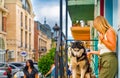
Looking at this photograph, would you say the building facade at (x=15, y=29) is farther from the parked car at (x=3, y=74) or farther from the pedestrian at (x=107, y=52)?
the pedestrian at (x=107, y=52)

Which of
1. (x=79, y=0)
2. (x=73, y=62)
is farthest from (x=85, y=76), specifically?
(x=79, y=0)

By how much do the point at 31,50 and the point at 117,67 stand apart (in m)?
91.9

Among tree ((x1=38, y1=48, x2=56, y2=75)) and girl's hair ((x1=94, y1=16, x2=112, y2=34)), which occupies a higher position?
girl's hair ((x1=94, y1=16, x2=112, y2=34))

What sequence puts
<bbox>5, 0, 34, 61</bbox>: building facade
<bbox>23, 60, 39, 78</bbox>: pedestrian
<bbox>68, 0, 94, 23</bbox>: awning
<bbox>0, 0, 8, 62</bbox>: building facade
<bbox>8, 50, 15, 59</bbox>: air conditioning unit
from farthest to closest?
<bbox>5, 0, 34, 61</bbox>: building facade
<bbox>8, 50, 15, 59</bbox>: air conditioning unit
<bbox>0, 0, 8, 62</bbox>: building facade
<bbox>68, 0, 94, 23</bbox>: awning
<bbox>23, 60, 39, 78</bbox>: pedestrian

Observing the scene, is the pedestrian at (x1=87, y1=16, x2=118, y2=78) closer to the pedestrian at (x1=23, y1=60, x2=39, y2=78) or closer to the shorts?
the shorts

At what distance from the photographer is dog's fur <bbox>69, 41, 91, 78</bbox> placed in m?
8.08

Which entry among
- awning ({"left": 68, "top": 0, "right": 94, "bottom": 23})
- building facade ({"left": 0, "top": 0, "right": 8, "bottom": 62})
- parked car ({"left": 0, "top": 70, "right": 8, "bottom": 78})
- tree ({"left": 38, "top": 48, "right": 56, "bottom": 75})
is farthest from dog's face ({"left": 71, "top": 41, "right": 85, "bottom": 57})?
building facade ({"left": 0, "top": 0, "right": 8, "bottom": 62})

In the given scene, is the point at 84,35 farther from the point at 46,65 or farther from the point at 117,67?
the point at 117,67

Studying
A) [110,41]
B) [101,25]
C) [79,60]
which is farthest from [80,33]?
[110,41]

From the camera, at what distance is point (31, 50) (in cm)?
9731

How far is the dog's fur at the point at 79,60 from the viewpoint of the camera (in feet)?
26.5

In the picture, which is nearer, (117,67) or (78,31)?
(117,67)

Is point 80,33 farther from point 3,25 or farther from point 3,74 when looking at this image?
point 3,25

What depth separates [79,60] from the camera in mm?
8195
